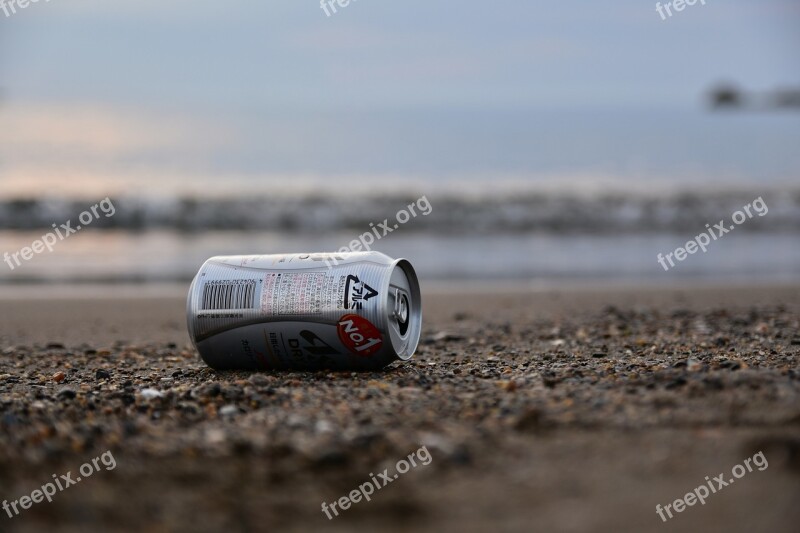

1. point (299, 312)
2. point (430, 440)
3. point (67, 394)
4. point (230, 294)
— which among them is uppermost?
point (230, 294)

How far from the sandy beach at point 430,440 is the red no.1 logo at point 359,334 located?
13cm

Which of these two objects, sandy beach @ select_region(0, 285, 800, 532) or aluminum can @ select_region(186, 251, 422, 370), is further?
aluminum can @ select_region(186, 251, 422, 370)

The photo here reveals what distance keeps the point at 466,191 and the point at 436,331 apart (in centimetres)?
1345

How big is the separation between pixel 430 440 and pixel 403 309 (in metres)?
1.54

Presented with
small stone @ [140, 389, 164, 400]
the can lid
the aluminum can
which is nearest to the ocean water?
the can lid

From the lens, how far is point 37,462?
8.45 ft

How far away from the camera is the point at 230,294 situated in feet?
12.6

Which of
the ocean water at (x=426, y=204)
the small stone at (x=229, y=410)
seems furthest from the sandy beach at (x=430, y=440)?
the ocean water at (x=426, y=204)

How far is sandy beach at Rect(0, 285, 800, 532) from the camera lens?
2.12 meters

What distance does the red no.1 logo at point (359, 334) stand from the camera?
12.2 ft

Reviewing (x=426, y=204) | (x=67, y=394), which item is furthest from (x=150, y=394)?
(x=426, y=204)

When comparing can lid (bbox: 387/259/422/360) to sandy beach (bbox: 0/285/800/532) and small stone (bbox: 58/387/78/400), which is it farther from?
small stone (bbox: 58/387/78/400)

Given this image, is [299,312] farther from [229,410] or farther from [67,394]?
[67,394]

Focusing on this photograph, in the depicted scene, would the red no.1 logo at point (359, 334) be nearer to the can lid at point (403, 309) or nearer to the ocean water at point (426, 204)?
the can lid at point (403, 309)
